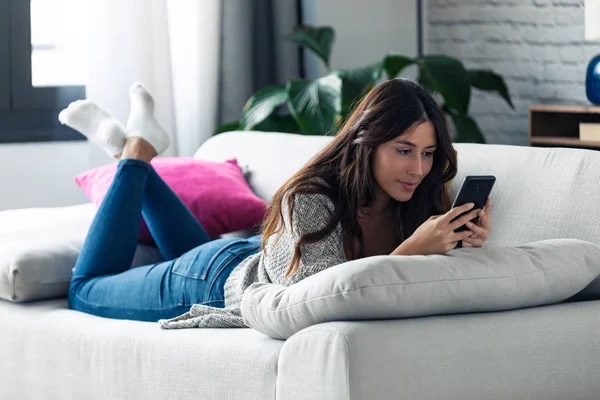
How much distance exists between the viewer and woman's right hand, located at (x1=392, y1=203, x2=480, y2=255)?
1979mm

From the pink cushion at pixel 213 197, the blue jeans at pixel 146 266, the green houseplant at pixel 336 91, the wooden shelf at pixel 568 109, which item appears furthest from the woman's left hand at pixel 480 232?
the wooden shelf at pixel 568 109

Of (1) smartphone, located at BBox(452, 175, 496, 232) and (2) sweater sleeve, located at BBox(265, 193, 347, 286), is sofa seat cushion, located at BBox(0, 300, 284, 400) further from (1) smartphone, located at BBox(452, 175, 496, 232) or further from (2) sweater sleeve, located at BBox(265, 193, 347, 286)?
(1) smartphone, located at BBox(452, 175, 496, 232)

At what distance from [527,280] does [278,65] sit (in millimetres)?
2672

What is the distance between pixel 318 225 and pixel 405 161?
220mm

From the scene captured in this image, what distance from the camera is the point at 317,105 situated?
12.2 feet

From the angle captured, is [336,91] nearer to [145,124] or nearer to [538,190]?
[145,124]

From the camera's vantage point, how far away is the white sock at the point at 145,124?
296 centimetres

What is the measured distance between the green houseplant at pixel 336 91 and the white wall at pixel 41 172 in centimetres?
56

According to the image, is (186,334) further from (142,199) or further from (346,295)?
(142,199)

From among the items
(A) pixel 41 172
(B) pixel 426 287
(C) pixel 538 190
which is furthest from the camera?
(A) pixel 41 172

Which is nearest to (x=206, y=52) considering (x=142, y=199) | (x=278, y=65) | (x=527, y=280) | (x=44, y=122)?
(x=278, y=65)

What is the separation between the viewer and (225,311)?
89.7 inches

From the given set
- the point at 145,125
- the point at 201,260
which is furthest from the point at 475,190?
the point at 145,125

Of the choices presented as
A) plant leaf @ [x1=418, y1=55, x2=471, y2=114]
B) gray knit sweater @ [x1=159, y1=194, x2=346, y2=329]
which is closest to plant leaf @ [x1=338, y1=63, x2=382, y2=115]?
plant leaf @ [x1=418, y1=55, x2=471, y2=114]
